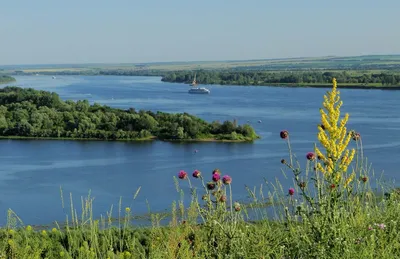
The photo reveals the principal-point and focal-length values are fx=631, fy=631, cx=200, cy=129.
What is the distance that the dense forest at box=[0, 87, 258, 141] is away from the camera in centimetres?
2019

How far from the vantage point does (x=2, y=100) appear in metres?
26.9

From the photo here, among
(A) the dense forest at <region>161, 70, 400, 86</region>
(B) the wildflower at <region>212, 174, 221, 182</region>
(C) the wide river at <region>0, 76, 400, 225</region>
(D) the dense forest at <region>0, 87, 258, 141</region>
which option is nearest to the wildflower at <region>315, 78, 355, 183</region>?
(B) the wildflower at <region>212, 174, 221, 182</region>

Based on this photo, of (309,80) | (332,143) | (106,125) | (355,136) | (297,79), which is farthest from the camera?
(297,79)

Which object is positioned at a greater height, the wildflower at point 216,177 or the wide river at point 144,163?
the wildflower at point 216,177

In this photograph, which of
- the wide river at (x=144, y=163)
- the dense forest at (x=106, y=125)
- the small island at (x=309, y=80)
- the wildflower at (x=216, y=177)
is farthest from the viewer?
the small island at (x=309, y=80)

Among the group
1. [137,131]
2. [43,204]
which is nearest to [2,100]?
[137,131]

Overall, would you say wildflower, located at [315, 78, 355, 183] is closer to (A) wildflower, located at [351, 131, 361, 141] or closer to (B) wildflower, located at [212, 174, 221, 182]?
(A) wildflower, located at [351, 131, 361, 141]

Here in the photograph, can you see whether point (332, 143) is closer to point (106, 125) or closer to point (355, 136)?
point (355, 136)

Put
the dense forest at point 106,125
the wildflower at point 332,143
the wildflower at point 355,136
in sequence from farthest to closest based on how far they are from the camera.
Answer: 1. the dense forest at point 106,125
2. the wildflower at point 355,136
3. the wildflower at point 332,143

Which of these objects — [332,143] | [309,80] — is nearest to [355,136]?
[332,143]

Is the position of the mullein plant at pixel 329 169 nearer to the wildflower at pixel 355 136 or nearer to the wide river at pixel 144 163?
the wildflower at pixel 355 136

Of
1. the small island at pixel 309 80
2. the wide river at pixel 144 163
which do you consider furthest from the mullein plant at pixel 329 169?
the small island at pixel 309 80

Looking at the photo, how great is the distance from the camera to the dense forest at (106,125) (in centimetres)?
2019

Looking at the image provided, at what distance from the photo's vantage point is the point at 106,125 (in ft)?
70.6
